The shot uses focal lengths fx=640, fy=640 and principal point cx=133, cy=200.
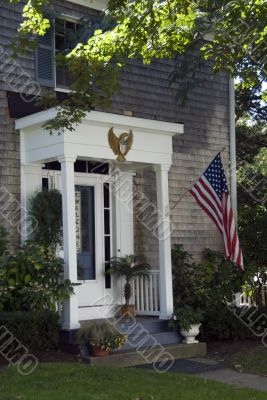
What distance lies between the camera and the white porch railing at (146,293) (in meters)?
11.3

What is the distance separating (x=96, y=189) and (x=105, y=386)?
4709 millimetres

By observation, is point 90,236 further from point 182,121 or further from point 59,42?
point 59,42

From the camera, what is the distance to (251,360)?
9.66 metres

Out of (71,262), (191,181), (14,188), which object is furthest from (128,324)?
(191,181)

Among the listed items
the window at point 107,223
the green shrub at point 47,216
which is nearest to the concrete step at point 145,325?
the window at point 107,223

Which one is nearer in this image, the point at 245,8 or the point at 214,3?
the point at 245,8

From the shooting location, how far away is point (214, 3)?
10.9m

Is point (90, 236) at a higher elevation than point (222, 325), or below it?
higher

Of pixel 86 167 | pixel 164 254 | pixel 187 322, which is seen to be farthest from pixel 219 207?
pixel 86 167

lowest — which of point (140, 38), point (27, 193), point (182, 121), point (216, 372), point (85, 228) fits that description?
point (216, 372)

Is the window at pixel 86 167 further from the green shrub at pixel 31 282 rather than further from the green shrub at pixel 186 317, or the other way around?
the green shrub at pixel 186 317

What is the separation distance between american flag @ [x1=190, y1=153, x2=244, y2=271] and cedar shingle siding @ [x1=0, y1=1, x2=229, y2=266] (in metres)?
1.72

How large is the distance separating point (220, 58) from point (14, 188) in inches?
153

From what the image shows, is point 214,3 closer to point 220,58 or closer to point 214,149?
point 220,58
